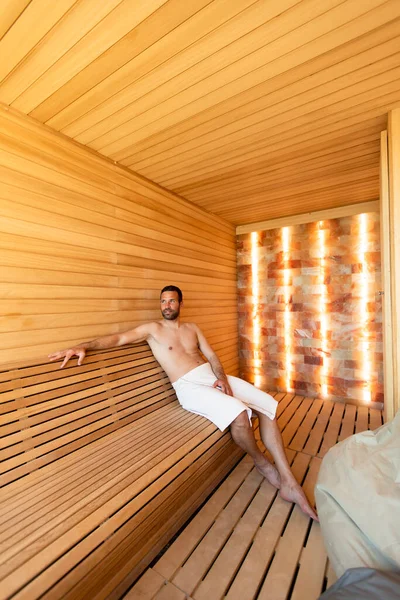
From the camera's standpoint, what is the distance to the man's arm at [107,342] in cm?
185

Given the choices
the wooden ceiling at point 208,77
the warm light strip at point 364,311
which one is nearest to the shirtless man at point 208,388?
the wooden ceiling at point 208,77

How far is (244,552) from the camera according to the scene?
1471 mm

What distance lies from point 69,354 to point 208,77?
184cm

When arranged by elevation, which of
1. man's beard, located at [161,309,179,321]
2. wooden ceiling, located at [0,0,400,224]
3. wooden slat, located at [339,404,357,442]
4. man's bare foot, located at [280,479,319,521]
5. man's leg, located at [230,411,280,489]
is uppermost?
wooden ceiling, located at [0,0,400,224]

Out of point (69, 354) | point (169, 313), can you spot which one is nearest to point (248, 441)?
point (169, 313)

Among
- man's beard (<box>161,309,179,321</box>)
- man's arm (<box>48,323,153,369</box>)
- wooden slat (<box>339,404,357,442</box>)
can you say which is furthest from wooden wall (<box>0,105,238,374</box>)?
wooden slat (<box>339,404,357,442</box>)

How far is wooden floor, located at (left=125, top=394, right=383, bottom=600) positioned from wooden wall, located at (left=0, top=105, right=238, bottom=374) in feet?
4.71

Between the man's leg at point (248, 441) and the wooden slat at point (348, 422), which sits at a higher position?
the man's leg at point (248, 441)

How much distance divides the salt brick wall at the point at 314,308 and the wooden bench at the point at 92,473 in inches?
79.4

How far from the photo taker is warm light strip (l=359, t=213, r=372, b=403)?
3500mm

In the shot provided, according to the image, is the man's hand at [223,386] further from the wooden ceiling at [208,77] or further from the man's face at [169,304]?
the wooden ceiling at [208,77]

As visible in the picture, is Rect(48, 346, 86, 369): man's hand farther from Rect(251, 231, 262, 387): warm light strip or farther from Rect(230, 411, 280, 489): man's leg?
Rect(251, 231, 262, 387): warm light strip

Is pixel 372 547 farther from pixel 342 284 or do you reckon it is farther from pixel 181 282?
pixel 342 284

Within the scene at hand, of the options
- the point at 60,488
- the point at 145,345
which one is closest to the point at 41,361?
the point at 60,488
